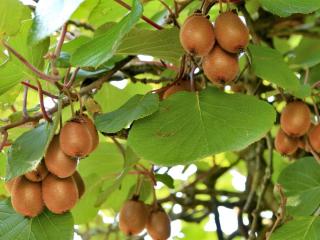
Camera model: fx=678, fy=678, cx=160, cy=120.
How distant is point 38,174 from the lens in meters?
1.27

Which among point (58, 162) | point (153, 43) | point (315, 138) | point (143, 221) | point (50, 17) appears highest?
point (50, 17)

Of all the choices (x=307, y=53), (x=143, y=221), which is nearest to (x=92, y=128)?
(x=143, y=221)

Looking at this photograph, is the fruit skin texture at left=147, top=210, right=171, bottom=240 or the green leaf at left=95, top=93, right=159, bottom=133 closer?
the green leaf at left=95, top=93, right=159, bottom=133

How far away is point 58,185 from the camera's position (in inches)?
49.6

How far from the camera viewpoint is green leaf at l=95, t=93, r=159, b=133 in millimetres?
1256

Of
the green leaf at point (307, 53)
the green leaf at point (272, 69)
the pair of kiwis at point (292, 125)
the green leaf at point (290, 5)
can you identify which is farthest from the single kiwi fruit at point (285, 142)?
the green leaf at point (290, 5)

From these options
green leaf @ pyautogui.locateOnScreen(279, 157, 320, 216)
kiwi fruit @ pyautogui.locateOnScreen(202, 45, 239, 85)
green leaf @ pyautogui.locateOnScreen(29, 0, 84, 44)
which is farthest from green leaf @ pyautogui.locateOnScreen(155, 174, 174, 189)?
green leaf @ pyautogui.locateOnScreen(29, 0, 84, 44)

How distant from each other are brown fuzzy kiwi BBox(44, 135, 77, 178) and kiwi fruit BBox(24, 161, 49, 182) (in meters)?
0.03

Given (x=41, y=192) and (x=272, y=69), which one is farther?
(x=272, y=69)

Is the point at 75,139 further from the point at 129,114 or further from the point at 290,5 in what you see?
the point at 290,5

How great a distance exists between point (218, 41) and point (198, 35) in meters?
0.05

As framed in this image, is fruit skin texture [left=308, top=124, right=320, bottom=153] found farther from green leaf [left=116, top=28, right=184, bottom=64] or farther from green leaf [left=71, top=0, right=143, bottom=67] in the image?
green leaf [left=71, top=0, right=143, bottom=67]

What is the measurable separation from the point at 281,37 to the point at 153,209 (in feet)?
3.23

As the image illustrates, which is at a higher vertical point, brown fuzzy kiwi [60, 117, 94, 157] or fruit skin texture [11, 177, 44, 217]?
brown fuzzy kiwi [60, 117, 94, 157]
